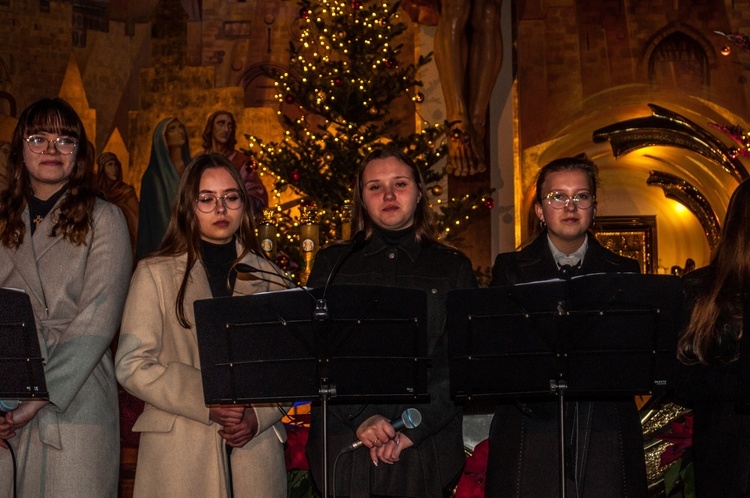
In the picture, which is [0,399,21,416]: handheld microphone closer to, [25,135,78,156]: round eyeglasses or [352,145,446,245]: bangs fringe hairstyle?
[25,135,78,156]: round eyeglasses

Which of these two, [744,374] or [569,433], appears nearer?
[744,374]

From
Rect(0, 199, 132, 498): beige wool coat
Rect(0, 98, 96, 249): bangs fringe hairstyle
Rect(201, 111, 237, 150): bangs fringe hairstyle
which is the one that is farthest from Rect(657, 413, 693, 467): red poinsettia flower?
Rect(201, 111, 237, 150): bangs fringe hairstyle

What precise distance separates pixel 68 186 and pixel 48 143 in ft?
0.54

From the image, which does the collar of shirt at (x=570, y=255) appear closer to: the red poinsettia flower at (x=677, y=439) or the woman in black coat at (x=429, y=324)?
the woman in black coat at (x=429, y=324)

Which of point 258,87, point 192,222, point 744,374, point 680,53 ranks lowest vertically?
point 744,374

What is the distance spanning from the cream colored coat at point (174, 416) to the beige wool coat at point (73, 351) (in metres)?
0.10

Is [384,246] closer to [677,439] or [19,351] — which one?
[19,351]

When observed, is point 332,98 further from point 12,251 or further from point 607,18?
point 12,251

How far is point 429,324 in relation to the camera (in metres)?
3.50

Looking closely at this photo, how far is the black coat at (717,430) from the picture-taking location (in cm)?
325

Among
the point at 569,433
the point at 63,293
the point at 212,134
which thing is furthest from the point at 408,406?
the point at 212,134

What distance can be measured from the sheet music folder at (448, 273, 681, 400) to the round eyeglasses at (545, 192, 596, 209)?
66cm

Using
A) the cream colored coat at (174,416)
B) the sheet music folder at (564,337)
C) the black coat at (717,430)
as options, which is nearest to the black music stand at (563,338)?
the sheet music folder at (564,337)

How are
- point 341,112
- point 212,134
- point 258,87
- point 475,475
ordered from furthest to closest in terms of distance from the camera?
point 258,87
point 212,134
point 341,112
point 475,475
